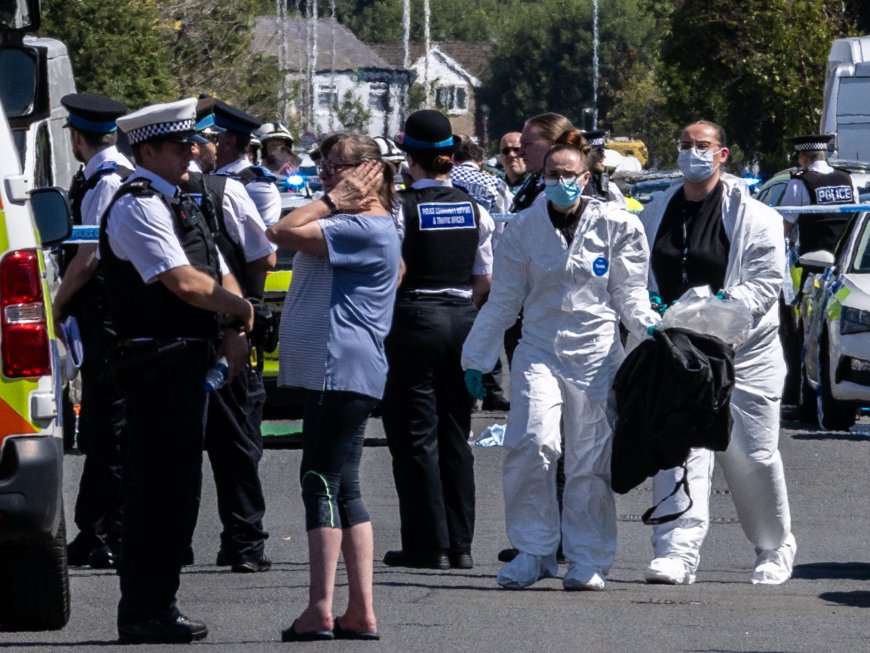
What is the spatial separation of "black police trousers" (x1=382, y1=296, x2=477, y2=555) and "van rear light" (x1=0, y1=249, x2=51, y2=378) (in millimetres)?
2846

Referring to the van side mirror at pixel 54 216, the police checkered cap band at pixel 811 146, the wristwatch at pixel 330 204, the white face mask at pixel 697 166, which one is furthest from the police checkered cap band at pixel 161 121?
the police checkered cap band at pixel 811 146

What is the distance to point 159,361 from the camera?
7297 mm

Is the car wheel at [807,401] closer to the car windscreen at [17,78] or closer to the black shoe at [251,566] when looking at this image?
the black shoe at [251,566]

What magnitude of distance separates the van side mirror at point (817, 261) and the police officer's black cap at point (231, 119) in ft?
20.2

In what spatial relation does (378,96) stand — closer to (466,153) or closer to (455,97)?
(455,97)

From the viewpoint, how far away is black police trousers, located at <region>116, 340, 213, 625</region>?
7328 mm

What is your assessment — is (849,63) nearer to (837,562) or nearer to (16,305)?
(837,562)

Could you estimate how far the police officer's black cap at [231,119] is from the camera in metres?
9.84

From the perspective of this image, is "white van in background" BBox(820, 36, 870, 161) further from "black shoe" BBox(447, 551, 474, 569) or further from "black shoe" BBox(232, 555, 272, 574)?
"black shoe" BBox(232, 555, 272, 574)

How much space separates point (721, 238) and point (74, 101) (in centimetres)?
285

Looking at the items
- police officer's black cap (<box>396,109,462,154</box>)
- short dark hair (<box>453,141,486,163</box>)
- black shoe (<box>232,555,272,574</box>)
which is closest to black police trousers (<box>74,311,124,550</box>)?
black shoe (<box>232,555,272,574</box>)

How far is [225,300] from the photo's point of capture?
7359mm

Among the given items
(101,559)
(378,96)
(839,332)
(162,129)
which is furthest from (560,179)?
(378,96)

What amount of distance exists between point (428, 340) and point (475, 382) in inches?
29.5
